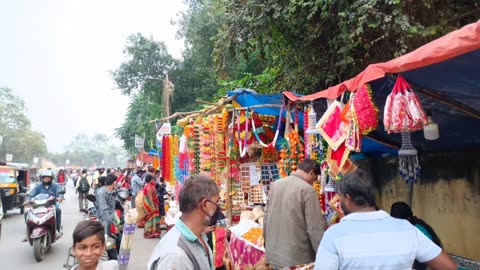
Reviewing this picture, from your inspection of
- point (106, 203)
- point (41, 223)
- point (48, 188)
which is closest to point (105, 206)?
point (106, 203)

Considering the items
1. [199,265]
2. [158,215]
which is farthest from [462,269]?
[158,215]

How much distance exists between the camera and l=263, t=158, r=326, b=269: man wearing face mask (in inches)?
145

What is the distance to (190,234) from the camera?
6.08ft

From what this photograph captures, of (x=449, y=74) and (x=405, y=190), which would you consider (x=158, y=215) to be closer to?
(x=405, y=190)

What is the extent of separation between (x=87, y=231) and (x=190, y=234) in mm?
1078

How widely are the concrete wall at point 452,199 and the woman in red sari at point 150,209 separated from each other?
625cm

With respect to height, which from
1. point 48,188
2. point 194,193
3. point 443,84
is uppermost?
point 443,84

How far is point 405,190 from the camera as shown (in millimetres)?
6281

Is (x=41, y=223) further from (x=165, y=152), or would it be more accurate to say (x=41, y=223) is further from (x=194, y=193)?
(x=194, y=193)

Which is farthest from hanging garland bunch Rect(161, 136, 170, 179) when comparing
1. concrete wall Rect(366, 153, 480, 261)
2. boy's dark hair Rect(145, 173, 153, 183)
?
concrete wall Rect(366, 153, 480, 261)

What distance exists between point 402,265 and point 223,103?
4484mm

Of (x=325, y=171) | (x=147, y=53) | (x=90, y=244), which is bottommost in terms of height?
(x=90, y=244)

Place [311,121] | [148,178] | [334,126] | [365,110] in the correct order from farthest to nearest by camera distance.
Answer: [148,178] → [311,121] → [334,126] → [365,110]

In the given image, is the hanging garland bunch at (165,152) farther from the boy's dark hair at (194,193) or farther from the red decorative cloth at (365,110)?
the boy's dark hair at (194,193)
